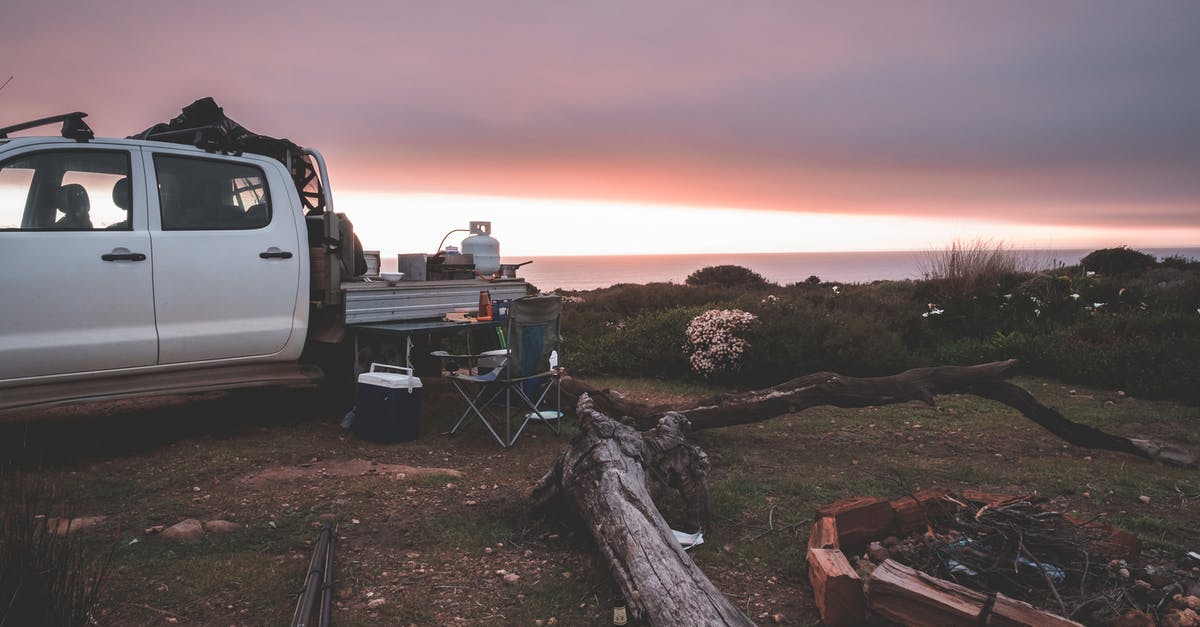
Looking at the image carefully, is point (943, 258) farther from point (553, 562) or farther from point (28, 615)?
point (28, 615)

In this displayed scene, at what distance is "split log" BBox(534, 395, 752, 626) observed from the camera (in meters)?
2.59

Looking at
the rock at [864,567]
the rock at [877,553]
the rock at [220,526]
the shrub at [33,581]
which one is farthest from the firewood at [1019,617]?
the rock at [220,526]

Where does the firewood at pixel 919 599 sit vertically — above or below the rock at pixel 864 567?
above

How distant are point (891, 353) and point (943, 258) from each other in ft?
20.3

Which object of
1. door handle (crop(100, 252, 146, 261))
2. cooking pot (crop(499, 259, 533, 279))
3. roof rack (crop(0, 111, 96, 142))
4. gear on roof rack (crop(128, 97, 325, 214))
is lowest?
cooking pot (crop(499, 259, 533, 279))

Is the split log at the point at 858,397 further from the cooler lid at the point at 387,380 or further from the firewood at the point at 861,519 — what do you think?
the firewood at the point at 861,519

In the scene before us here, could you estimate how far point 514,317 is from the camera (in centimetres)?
529

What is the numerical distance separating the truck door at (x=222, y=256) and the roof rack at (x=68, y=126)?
0.40 metres

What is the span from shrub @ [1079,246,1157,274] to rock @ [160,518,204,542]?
58.9 feet

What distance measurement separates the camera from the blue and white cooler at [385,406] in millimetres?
5426

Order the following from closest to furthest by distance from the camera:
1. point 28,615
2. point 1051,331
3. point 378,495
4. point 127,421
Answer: point 28,615 < point 378,495 < point 127,421 < point 1051,331

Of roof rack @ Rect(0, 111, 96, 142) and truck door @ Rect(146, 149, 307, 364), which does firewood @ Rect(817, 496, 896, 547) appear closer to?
truck door @ Rect(146, 149, 307, 364)

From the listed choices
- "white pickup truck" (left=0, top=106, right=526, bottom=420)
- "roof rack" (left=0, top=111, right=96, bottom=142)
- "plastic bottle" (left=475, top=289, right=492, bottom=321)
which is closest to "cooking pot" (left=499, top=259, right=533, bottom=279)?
"plastic bottle" (left=475, top=289, right=492, bottom=321)

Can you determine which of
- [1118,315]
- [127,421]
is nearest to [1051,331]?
[1118,315]
